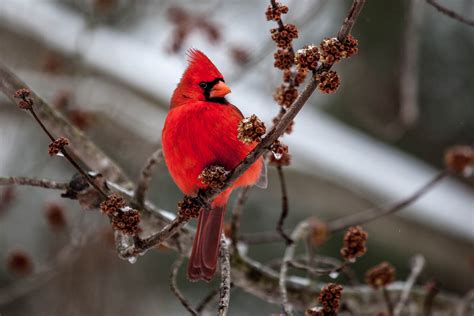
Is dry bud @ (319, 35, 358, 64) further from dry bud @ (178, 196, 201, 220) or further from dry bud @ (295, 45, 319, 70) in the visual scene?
dry bud @ (178, 196, 201, 220)

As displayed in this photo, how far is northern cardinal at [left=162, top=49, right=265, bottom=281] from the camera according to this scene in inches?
89.3

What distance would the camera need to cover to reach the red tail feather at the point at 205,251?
2.34 meters

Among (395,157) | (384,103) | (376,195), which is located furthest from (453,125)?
(376,195)

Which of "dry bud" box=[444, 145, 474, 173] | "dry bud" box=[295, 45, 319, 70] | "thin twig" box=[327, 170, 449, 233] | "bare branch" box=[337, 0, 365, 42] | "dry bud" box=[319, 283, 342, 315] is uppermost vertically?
"dry bud" box=[444, 145, 474, 173]

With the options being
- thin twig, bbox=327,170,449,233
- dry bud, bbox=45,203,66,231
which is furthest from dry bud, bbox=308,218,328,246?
dry bud, bbox=45,203,66,231

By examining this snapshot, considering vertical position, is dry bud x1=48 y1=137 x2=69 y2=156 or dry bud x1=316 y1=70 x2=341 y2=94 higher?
dry bud x1=316 y1=70 x2=341 y2=94

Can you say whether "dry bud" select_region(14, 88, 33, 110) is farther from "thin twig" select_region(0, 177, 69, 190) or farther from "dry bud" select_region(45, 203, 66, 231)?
"dry bud" select_region(45, 203, 66, 231)

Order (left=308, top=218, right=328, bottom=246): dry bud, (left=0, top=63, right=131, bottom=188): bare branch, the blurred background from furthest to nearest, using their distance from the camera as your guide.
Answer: the blurred background < (left=308, top=218, right=328, bottom=246): dry bud < (left=0, top=63, right=131, bottom=188): bare branch

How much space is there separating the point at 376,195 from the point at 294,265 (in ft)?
7.86

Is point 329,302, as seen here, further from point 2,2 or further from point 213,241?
point 2,2

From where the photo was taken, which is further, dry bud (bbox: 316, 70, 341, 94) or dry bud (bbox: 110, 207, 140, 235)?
dry bud (bbox: 110, 207, 140, 235)

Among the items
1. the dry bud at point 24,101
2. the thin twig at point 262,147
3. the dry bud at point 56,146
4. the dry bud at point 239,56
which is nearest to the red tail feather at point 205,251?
the thin twig at point 262,147

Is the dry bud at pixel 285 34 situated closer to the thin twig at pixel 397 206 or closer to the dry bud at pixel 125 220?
the dry bud at pixel 125 220

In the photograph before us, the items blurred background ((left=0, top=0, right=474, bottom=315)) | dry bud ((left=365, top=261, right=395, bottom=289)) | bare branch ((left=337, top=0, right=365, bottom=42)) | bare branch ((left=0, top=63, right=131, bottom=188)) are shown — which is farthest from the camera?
blurred background ((left=0, top=0, right=474, bottom=315))
